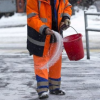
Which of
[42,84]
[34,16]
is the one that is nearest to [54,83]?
[42,84]

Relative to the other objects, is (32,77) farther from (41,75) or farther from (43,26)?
(43,26)

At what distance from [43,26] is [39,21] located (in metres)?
0.10

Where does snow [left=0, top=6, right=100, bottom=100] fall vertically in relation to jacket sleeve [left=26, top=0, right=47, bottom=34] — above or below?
below

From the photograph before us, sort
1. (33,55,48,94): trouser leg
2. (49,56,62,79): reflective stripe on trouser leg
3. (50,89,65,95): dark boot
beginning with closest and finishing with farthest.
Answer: (33,55,48,94): trouser leg
(49,56,62,79): reflective stripe on trouser leg
(50,89,65,95): dark boot

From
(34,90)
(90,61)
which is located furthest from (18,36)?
(34,90)

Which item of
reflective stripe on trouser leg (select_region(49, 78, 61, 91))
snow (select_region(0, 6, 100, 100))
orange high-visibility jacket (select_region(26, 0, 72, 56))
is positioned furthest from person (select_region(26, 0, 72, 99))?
snow (select_region(0, 6, 100, 100))

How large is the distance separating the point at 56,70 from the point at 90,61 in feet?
8.64

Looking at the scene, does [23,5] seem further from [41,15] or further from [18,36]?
[41,15]

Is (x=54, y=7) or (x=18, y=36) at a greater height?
(x=54, y=7)

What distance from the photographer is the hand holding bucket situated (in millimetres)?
5113

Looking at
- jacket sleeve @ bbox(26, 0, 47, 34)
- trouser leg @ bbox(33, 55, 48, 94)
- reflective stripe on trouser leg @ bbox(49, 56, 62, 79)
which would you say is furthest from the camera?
reflective stripe on trouser leg @ bbox(49, 56, 62, 79)

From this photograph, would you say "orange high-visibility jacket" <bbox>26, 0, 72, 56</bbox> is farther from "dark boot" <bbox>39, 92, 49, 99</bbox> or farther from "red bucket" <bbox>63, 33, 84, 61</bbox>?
"dark boot" <bbox>39, 92, 49, 99</bbox>

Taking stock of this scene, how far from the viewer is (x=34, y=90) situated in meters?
5.70

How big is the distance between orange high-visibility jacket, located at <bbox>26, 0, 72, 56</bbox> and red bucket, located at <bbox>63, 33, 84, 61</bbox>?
0.27 metres
